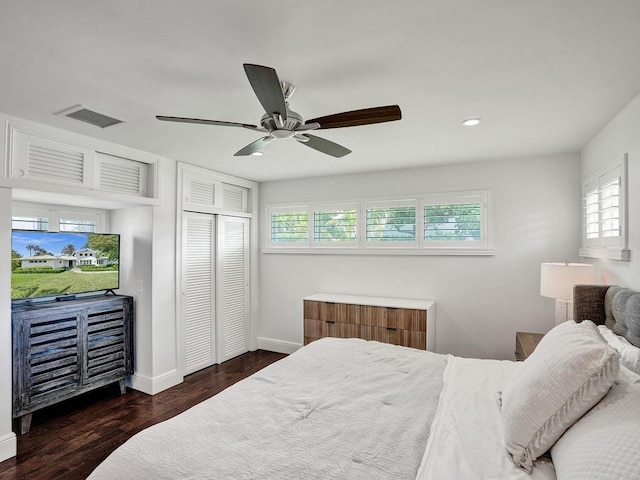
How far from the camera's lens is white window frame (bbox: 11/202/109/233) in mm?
3352

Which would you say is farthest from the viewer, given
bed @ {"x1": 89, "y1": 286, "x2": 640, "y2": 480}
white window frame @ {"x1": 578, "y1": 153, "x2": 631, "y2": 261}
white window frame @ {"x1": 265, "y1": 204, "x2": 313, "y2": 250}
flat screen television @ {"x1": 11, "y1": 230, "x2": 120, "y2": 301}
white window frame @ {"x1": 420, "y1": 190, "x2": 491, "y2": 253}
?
white window frame @ {"x1": 265, "y1": 204, "x2": 313, "y2": 250}

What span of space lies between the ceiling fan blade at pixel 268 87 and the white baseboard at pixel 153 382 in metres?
3.17

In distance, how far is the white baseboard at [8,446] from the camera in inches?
98.2

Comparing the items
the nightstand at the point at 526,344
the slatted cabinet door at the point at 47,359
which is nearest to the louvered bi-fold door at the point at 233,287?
the slatted cabinet door at the point at 47,359

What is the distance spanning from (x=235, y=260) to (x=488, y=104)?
3.63m

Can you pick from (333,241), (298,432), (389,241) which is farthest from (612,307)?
(333,241)

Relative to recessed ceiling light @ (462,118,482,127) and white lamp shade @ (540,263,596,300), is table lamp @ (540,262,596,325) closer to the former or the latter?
white lamp shade @ (540,263,596,300)

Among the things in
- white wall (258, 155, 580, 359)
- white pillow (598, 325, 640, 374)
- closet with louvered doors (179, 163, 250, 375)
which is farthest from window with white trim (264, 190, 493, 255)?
white pillow (598, 325, 640, 374)

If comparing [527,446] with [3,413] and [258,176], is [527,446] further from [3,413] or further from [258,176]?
[258,176]

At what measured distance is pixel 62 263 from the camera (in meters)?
3.34

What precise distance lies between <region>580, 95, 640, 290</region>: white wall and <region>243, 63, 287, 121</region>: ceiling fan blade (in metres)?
2.25

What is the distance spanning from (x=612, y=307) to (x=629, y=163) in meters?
0.96

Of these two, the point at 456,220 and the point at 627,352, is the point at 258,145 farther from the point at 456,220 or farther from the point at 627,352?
the point at 456,220

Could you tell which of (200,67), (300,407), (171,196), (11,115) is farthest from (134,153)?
(300,407)
